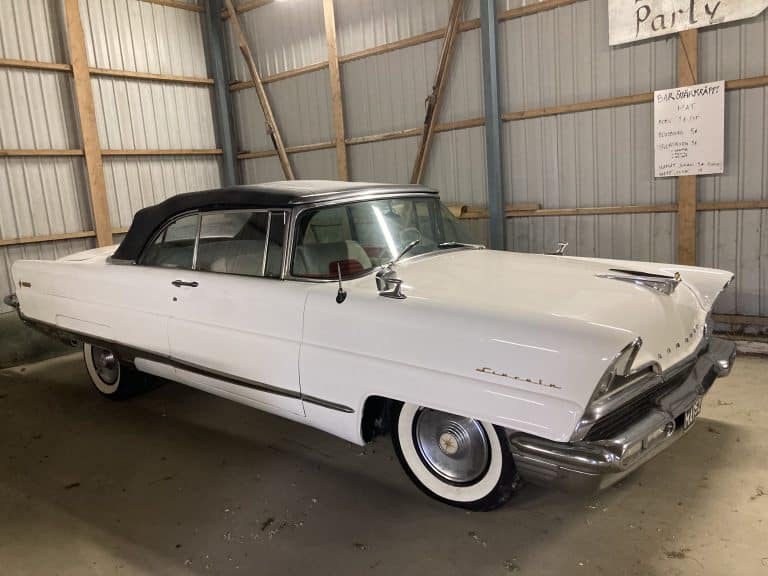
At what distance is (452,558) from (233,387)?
1655mm

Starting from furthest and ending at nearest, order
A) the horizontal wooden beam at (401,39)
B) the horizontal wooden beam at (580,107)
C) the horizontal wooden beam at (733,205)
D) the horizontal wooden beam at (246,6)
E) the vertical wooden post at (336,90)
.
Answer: the horizontal wooden beam at (246,6), the vertical wooden post at (336,90), the horizontal wooden beam at (401,39), the horizontal wooden beam at (580,107), the horizontal wooden beam at (733,205)

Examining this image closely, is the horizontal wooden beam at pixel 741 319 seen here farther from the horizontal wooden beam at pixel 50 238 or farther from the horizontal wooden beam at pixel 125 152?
the horizontal wooden beam at pixel 50 238

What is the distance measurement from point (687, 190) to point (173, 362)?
4874 mm

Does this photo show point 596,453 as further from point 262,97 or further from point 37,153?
point 262,97

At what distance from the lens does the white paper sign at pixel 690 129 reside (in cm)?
538

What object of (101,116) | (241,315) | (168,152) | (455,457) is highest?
(101,116)

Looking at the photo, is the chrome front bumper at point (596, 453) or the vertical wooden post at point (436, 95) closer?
the chrome front bumper at point (596, 453)

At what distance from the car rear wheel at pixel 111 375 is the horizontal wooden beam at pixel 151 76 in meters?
4.53

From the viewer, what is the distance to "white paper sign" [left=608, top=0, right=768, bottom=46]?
5121 mm

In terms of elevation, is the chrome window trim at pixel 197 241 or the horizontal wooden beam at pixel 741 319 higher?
the chrome window trim at pixel 197 241

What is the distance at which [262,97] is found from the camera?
29.2ft

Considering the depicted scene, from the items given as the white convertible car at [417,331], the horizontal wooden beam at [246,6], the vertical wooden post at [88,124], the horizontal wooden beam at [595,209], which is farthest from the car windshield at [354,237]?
the horizontal wooden beam at [246,6]

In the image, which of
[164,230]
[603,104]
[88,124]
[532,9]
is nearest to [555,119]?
[603,104]

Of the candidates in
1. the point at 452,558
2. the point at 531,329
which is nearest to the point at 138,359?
the point at 452,558
